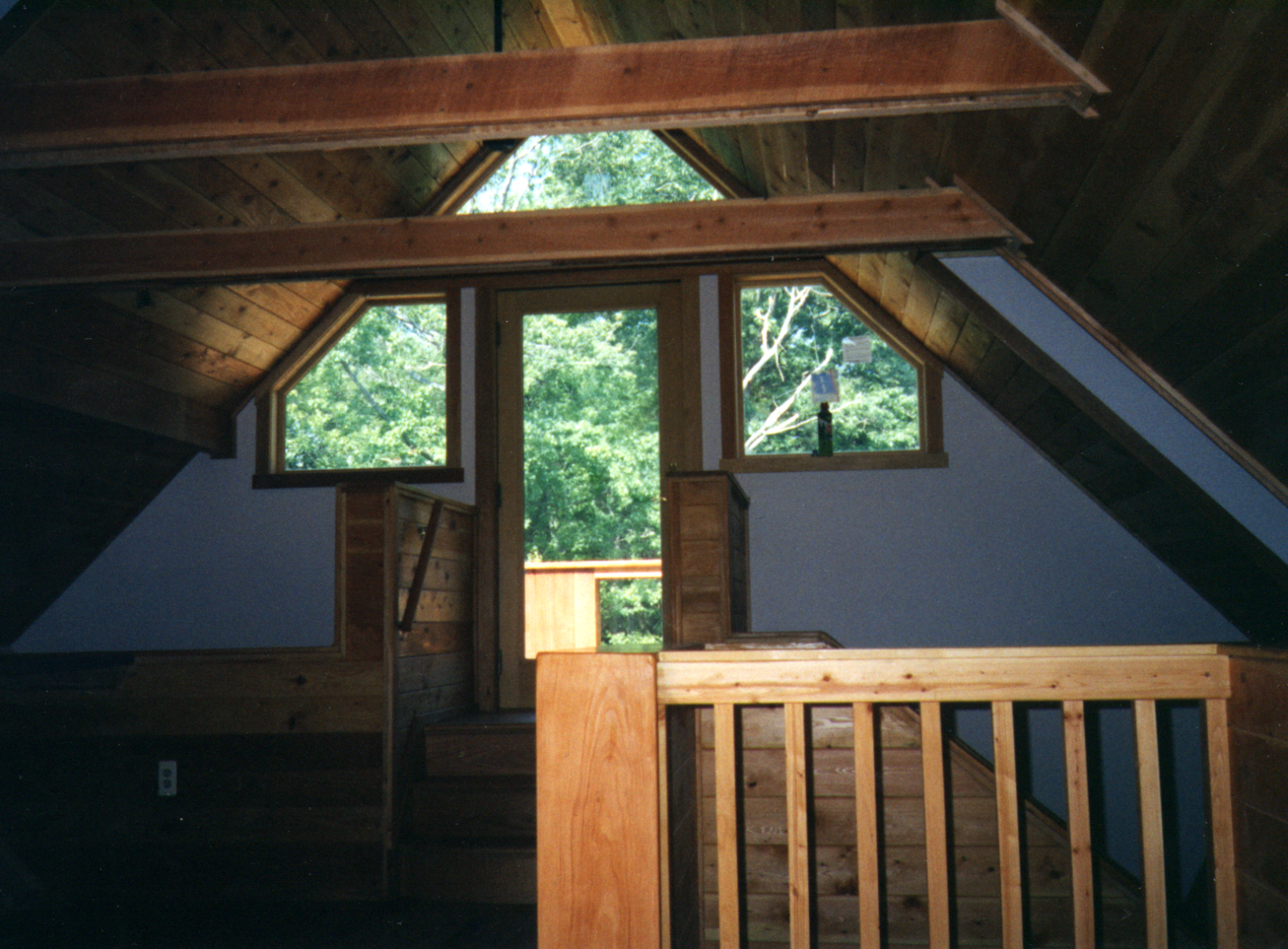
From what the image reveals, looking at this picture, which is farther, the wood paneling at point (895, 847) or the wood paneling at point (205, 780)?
the wood paneling at point (205, 780)

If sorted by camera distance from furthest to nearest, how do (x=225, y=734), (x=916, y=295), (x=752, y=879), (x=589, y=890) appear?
Result: (x=916, y=295)
(x=225, y=734)
(x=752, y=879)
(x=589, y=890)

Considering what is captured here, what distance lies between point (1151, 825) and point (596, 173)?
173 inches

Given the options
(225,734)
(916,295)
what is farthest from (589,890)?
(916,295)

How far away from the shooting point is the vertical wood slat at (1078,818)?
4.69 ft

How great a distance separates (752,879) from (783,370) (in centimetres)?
267

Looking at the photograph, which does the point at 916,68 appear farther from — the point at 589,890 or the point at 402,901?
the point at 402,901

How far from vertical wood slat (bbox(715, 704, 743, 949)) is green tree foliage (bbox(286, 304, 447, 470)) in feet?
12.6

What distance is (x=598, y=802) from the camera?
1371 millimetres

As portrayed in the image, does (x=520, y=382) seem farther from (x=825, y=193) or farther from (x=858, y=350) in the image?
(x=825, y=193)

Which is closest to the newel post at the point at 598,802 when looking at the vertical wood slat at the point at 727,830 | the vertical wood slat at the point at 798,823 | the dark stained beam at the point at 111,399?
the vertical wood slat at the point at 727,830

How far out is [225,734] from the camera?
3.85 meters

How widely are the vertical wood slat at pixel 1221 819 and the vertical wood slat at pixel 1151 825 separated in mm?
84

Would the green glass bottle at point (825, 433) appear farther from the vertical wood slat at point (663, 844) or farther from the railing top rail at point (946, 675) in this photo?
the vertical wood slat at point (663, 844)

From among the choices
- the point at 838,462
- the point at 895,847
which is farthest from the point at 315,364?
the point at 895,847
